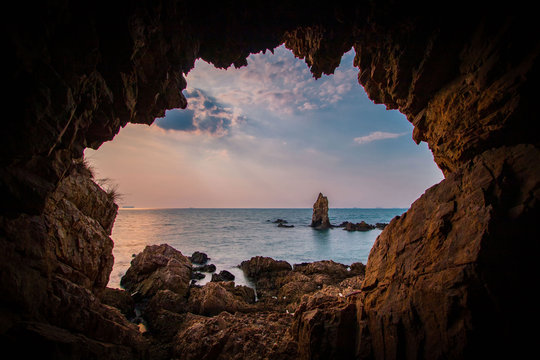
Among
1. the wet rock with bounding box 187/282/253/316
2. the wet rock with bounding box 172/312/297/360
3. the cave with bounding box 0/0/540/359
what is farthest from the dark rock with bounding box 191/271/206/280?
the wet rock with bounding box 172/312/297/360

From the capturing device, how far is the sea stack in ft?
191

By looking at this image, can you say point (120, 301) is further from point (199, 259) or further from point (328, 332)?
point (199, 259)

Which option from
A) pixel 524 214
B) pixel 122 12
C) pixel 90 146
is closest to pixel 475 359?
pixel 524 214

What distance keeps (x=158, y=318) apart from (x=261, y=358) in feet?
17.0

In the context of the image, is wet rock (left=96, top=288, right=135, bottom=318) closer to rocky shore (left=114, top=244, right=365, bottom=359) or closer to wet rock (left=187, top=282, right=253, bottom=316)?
rocky shore (left=114, top=244, right=365, bottom=359)

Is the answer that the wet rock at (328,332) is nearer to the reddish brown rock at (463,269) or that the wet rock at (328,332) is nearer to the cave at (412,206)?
the cave at (412,206)

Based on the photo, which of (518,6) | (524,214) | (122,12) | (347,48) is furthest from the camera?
(347,48)

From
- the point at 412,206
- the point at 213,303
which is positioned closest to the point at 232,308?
the point at 213,303

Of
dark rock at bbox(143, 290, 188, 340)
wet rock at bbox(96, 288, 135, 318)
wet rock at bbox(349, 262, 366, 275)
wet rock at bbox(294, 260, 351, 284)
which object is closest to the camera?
dark rock at bbox(143, 290, 188, 340)

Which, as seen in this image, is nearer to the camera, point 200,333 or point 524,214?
point 524,214

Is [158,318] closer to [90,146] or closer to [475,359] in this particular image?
[90,146]

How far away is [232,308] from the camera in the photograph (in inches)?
365

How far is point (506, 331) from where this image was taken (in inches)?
129

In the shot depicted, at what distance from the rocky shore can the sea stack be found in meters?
42.9
